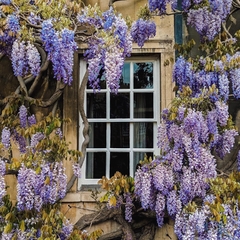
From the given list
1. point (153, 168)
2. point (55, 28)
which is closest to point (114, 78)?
point (55, 28)

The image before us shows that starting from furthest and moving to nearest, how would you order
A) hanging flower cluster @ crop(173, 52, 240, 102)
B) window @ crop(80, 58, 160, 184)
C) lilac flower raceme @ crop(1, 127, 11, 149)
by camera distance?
window @ crop(80, 58, 160, 184), lilac flower raceme @ crop(1, 127, 11, 149), hanging flower cluster @ crop(173, 52, 240, 102)

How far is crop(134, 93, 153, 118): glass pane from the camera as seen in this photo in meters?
5.48

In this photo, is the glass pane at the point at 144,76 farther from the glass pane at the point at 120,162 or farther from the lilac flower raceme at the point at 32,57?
the lilac flower raceme at the point at 32,57

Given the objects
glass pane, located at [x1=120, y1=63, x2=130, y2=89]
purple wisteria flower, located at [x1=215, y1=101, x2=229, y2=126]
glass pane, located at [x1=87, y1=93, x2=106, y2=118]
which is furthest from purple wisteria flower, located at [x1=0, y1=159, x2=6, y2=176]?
purple wisteria flower, located at [x1=215, y1=101, x2=229, y2=126]

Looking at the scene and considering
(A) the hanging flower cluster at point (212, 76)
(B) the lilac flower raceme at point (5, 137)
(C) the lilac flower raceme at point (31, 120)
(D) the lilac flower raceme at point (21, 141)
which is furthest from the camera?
(C) the lilac flower raceme at point (31, 120)

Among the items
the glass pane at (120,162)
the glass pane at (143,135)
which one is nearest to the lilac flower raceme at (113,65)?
the glass pane at (143,135)

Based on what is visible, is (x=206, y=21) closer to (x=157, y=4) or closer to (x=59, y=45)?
(x=157, y=4)

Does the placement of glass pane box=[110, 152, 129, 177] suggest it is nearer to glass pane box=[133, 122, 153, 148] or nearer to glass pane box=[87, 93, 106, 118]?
glass pane box=[133, 122, 153, 148]

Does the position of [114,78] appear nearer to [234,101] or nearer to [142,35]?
[142,35]

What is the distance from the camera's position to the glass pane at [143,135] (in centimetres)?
547

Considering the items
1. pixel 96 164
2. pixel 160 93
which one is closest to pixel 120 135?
pixel 96 164

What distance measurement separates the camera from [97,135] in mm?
5520

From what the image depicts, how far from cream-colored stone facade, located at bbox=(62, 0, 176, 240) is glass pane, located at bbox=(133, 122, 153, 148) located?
0.36 metres

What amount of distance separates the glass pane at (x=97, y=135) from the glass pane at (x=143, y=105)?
542 millimetres
